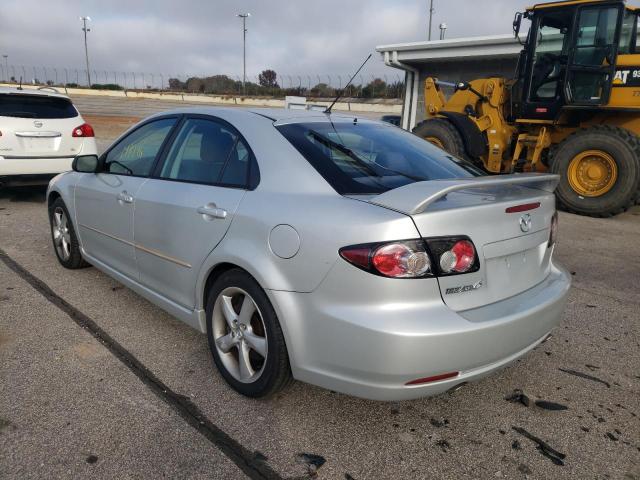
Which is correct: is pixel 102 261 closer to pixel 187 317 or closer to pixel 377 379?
pixel 187 317

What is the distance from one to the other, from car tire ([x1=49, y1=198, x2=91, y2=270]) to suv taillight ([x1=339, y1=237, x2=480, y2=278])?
3288 mm

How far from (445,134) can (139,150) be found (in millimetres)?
6895

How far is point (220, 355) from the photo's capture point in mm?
2871

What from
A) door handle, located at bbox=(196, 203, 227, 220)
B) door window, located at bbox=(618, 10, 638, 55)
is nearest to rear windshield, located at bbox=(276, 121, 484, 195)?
door handle, located at bbox=(196, 203, 227, 220)

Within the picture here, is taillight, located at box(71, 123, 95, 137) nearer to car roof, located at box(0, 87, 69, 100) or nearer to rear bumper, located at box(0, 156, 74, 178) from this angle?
rear bumper, located at box(0, 156, 74, 178)

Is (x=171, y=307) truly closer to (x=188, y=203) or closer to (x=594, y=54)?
(x=188, y=203)

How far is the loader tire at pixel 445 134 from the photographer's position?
30.8 feet

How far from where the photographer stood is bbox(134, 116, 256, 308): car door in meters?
2.80

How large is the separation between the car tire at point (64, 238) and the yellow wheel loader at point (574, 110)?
685 centimetres

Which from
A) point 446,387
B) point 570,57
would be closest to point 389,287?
→ point 446,387

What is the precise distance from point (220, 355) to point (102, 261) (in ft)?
5.68

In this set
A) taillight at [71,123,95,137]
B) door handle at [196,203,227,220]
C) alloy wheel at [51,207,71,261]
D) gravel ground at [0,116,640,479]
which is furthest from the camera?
taillight at [71,123,95,137]

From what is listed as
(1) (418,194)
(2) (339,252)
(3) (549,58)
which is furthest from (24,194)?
(3) (549,58)

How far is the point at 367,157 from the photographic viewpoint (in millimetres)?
2820
